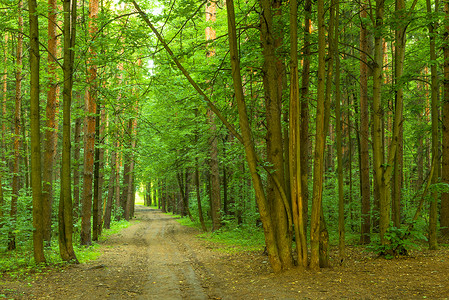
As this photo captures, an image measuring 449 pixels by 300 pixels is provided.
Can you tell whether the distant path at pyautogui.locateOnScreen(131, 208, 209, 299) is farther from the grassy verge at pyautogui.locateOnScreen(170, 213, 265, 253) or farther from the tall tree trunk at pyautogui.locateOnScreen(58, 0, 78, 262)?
the tall tree trunk at pyautogui.locateOnScreen(58, 0, 78, 262)

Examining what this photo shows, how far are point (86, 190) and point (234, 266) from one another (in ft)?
23.2

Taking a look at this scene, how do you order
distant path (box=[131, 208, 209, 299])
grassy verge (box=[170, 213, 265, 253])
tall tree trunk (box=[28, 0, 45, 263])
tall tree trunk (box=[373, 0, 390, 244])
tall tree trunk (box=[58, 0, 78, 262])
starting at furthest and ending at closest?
grassy verge (box=[170, 213, 265, 253])
tall tree trunk (box=[58, 0, 78, 262])
tall tree trunk (box=[28, 0, 45, 263])
tall tree trunk (box=[373, 0, 390, 244])
distant path (box=[131, 208, 209, 299])

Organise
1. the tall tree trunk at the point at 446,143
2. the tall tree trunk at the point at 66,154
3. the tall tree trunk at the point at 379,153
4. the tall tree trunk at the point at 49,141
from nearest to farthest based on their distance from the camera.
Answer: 1. the tall tree trunk at the point at 379,153
2. the tall tree trunk at the point at 66,154
3. the tall tree trunk at the point at 446,143
4. the tall tree trunk at the point at 49,141

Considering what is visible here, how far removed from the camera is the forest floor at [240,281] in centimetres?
537

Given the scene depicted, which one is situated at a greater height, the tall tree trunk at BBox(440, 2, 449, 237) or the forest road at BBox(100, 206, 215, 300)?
the tall tree trunk at BBox(440, 2, 449, 237)

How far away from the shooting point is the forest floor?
17.6 feet

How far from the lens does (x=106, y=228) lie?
20141 mm

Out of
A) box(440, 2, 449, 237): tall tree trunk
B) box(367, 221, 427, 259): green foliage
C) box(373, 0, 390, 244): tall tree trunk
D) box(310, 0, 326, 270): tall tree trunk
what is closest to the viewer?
box(310, 0, 326, 270): tall tree trunk

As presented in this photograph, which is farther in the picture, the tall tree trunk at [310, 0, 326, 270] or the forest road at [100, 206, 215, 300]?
the tall tree trunk at [310, 0, 326, 270]

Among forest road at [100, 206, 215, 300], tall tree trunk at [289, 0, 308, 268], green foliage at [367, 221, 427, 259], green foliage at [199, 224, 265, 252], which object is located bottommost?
green foliage at [199, 224, 265, 252]

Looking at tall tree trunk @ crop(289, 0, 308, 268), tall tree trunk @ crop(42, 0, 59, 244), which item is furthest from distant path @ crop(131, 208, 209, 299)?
tall tree trunk @ crop(42, 0, 59, 244)

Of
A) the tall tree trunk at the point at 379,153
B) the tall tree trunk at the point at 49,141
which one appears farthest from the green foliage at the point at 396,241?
the tall tree trunk at the point at 49,141

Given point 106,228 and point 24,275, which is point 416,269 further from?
point 106,228

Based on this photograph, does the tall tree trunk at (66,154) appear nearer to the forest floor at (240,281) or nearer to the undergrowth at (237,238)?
the forest floor at (240,281)
